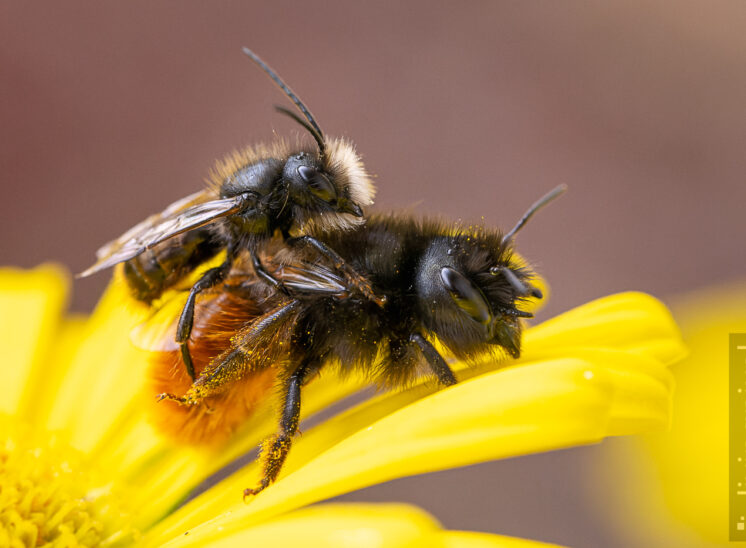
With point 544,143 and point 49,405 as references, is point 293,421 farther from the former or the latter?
point 544,143

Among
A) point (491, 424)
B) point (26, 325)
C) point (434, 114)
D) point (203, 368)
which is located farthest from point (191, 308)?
point (434, 114)

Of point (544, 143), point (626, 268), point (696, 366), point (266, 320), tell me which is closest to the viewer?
point (266, 320)

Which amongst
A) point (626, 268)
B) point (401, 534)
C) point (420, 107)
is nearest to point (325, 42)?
point (420, 107)

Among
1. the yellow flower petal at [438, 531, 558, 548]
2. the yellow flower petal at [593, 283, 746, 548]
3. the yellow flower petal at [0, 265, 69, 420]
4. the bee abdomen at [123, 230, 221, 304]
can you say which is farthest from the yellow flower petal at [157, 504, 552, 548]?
the yellow flower petal at [593, 283, 746, 548]

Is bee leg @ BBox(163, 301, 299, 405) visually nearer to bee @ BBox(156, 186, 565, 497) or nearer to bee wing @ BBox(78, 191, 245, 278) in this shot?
bee @ BBox(156, 186, 565, 497)

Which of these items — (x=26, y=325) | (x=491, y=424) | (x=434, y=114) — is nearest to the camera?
(x=491, y=424)

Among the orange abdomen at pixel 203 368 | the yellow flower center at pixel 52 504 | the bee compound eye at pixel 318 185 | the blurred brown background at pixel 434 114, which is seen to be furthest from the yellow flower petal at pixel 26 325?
the blurred brown background at pixel 434 114

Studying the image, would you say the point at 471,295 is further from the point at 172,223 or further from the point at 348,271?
the point at 172,223
